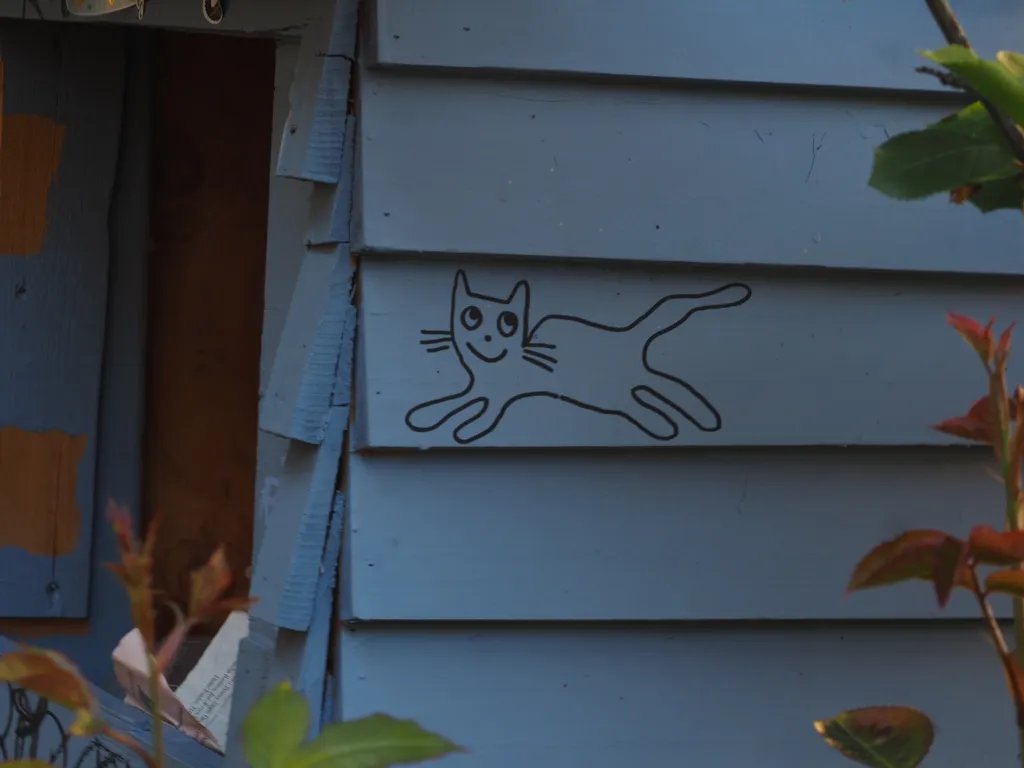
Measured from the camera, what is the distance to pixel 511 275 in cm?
112

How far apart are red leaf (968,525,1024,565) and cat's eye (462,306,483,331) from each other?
1.91ft

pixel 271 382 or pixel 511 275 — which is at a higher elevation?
pixel 511 275

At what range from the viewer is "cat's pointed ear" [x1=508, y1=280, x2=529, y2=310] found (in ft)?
3.66

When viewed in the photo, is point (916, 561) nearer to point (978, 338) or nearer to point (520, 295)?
point (978, 338)

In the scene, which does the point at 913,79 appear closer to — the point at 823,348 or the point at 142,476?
the point at 823,348

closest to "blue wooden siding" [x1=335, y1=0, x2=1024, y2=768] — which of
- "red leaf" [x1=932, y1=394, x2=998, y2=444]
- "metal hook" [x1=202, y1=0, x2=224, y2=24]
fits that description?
"metal hook" [x1=202, y1=0, x2=224, y2=24]

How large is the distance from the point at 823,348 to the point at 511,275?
333 millimetres

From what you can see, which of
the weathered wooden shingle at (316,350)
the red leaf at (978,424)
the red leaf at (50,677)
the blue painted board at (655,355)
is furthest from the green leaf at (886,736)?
the weathered wooden shingle at (316,350)

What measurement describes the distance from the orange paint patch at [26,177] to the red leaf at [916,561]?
48.8 inches

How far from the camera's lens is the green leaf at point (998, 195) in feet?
2.52

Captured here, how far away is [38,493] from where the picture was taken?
152cm

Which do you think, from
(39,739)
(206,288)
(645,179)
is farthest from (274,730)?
(206,288)

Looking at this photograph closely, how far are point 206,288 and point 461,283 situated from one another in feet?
2.31

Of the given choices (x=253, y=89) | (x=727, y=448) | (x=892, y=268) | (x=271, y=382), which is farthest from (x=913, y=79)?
(x=253, y=89)
